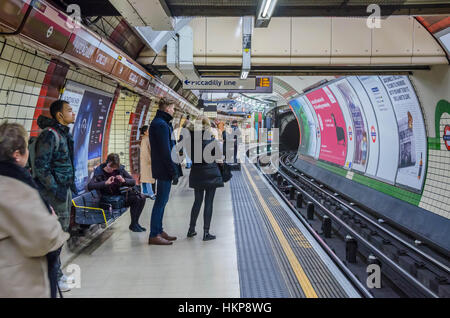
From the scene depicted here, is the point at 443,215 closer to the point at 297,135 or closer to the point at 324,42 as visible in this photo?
the point at 324,42

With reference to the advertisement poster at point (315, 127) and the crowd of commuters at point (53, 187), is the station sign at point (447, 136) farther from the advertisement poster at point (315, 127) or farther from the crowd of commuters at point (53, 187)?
the advertisement poster at point (315, 127)

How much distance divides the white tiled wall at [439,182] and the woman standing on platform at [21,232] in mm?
5855

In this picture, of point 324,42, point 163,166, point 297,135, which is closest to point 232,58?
point 324,42

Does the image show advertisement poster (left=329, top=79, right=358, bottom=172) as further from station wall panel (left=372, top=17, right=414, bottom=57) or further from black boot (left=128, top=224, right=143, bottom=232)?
black boot (left=128, top=224, right=143, bottom=232)

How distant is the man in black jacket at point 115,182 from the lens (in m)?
4.86

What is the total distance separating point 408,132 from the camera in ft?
22.2

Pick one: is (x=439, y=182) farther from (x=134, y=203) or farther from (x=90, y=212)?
(x=90, y=212)

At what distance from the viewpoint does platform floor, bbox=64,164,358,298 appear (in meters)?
3.13

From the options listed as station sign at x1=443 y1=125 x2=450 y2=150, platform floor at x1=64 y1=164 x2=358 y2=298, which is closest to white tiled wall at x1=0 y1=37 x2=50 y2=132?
platform floor at x1=64 y1=164 x2=358 y2=298

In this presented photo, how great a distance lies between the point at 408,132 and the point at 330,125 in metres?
5.00

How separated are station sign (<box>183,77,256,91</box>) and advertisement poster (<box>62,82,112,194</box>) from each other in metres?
1.85

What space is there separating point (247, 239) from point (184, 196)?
362cm

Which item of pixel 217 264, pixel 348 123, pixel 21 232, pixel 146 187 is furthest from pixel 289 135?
pixel 21 232
